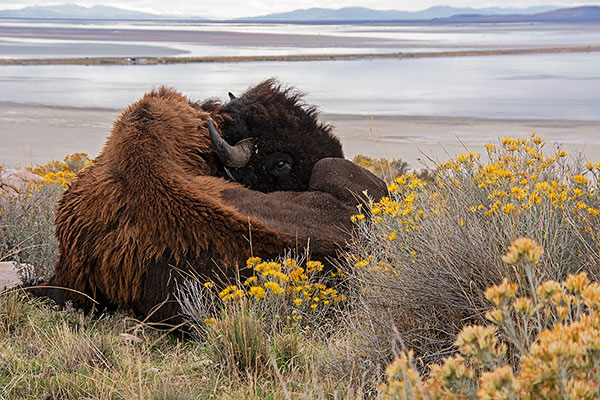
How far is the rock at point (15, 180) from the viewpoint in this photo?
25.2 feet

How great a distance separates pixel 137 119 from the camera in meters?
5.02

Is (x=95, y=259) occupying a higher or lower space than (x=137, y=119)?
lower

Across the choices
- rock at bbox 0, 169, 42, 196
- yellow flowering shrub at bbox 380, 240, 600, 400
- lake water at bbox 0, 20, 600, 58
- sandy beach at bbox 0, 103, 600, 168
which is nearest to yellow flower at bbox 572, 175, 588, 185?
yellow flowering shrub at bbox 380, 240, 600, 400

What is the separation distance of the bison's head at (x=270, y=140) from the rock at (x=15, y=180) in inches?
106

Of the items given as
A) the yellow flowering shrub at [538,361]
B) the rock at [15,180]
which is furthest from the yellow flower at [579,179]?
the rock at [15,180]

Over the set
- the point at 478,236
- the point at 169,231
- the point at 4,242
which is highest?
the point at 478,236

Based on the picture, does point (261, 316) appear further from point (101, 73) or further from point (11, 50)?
point (11, 50)

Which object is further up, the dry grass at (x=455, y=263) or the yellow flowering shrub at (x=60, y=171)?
the dry grass at (x=455, y=263)

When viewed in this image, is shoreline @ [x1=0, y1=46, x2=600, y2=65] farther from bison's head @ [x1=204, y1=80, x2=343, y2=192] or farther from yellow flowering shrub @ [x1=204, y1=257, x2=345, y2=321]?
yellow flowering shrub @ [x1=204, y1=257, x2=345, y2=321]

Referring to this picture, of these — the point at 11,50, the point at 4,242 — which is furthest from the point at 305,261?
the point at 11,50

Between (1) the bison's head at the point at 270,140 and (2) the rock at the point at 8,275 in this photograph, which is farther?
(1) the bison's head at the point at 270,140

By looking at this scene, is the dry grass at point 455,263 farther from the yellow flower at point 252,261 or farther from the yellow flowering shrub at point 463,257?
the yellow flower at point 252,261

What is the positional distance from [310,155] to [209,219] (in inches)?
81.3

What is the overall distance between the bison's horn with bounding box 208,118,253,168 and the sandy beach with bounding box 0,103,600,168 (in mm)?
7342
